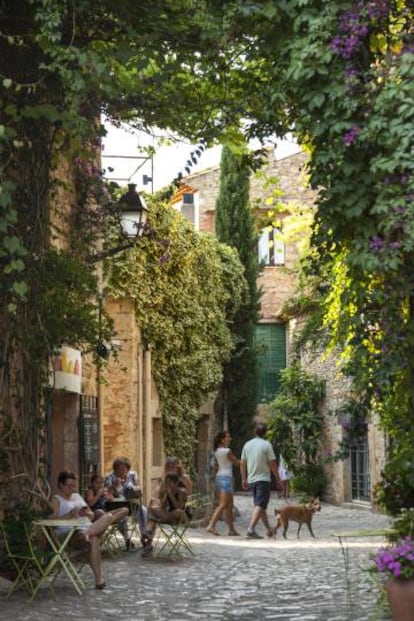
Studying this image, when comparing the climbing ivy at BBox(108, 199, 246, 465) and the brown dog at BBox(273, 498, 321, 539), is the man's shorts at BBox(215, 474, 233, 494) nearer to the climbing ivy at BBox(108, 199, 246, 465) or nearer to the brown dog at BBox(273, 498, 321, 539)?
the brown dog at BBox(273, 498, 321, 539)

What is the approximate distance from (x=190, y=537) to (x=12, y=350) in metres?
6.44

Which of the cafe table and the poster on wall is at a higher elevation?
the poster on wall

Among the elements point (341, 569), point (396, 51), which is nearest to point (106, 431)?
point (341, 569)

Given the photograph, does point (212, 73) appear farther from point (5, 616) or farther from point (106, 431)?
point (106, 431)

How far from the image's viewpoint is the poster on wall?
1235 centimetres

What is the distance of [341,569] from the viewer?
11.4 metres

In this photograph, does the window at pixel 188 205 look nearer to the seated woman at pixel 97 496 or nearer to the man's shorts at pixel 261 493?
the man's shorts at pixel 261 493

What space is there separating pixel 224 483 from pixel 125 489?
306 centimetres

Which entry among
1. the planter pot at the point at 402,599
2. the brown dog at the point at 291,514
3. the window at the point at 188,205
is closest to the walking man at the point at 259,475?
the brown dog at the point at 291,514

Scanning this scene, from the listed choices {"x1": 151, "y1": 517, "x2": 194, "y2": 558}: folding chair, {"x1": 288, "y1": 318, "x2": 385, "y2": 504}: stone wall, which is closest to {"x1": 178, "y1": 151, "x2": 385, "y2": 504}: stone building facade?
{"x1": 288, "y1": 318, "x2": 385, "y2": 504}: stone wall

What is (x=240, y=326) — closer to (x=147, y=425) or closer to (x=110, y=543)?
(x=147, y=425)

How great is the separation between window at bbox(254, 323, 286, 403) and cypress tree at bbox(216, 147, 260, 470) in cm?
484

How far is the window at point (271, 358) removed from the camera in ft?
113

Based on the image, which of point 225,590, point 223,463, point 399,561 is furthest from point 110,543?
point 399,561
